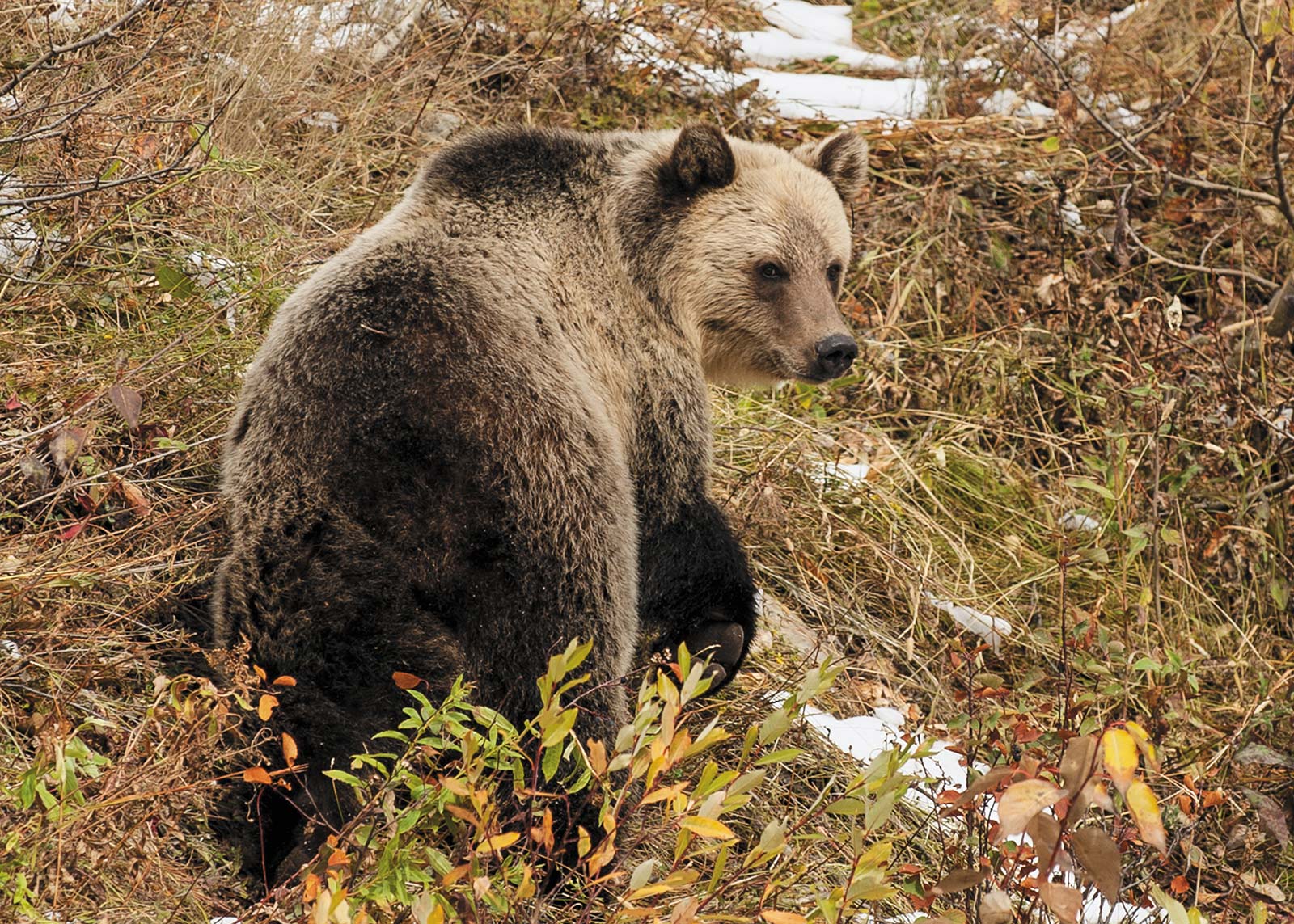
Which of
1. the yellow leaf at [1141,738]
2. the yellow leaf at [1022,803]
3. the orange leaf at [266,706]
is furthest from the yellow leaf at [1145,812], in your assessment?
the orange leaf at [266,706]

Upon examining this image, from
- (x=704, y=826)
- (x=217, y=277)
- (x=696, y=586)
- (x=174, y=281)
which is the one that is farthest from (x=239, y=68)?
(x=704, y=826)

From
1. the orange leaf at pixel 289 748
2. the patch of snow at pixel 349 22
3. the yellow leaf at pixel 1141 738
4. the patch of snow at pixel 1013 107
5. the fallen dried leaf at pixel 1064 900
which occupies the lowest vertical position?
the patch of snow at pixel 1013 107

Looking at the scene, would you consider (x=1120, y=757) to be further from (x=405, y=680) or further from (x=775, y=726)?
(x=405, y=680)

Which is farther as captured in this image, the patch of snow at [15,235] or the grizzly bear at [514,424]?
the patch of snow at [15,235]

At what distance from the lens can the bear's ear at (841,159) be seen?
5.59 meters

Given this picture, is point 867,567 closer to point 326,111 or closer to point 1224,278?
point 1224,278

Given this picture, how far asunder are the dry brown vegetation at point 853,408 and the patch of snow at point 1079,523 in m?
0.14

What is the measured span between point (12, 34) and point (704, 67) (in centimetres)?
431

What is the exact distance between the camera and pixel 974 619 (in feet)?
19.9

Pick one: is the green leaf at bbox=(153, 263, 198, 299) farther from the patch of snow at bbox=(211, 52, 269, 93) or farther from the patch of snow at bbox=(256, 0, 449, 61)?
the patch of snow at bbox=(256, 0, 449, 61)

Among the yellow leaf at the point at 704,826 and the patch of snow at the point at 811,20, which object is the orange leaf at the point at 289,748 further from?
the patch of snow at the point at 811,20

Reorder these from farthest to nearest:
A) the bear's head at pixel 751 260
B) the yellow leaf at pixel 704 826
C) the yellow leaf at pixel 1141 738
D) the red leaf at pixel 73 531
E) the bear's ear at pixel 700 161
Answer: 1. the bear's head at pixel 751 260
2. the bear's ear at pixel 700 161
3. the red leaf at pixel 73 531
4. the yellow leaf at pixel 1141 738
5. the yellow leaf at pixel 704 826

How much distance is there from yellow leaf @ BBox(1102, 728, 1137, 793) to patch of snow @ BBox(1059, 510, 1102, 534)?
4.10 metres

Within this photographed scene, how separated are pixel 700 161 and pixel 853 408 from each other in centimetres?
253
